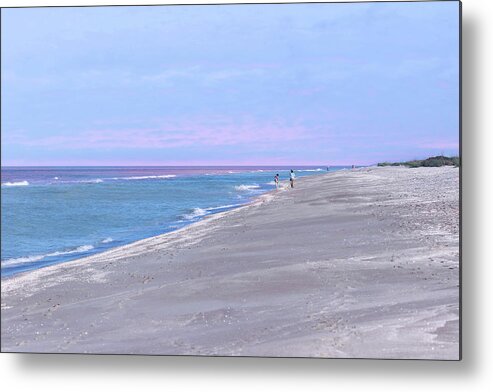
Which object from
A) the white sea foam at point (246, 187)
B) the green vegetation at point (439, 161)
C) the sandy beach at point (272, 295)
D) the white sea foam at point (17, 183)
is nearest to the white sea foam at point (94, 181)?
the white sea foam at point (17, 183)

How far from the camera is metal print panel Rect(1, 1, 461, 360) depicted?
3.68 m

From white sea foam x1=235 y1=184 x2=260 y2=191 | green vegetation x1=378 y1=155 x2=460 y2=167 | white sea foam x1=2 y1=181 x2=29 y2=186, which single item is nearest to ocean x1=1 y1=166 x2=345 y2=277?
white sea foam x1=2 y1=181 x2=29 y2=186

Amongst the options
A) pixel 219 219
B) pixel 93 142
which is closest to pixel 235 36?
pixel 93 142

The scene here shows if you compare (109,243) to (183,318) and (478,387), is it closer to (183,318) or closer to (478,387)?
(183,318)

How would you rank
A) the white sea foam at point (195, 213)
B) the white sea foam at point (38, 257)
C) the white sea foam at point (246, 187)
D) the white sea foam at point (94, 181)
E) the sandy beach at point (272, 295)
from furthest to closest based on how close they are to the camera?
the white sea foam at point (195, 213) → the white sea foam at point (246, 187) → the white sea foam at point (94, 181) → the white sea foam at point (38, 257) → the sandy beach at point (272, 295)

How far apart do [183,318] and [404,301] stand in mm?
1293

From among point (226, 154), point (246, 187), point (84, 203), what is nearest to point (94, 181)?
point (84, 203)

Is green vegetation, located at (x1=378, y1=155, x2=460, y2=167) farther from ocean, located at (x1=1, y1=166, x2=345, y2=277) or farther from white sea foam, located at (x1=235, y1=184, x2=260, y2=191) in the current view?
white sea foam, located at (x1=235, y1=184, x2=260, y2=191)

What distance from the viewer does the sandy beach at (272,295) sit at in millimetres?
3602

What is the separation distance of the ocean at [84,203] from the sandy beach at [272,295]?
120 mm

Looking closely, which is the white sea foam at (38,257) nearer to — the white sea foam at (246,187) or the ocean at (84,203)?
the ocean at (84,203)

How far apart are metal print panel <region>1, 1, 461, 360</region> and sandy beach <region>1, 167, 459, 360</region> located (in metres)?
0.01

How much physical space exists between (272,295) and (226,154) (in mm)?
971

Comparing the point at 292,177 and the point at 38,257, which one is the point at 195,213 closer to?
the point at 292,177
